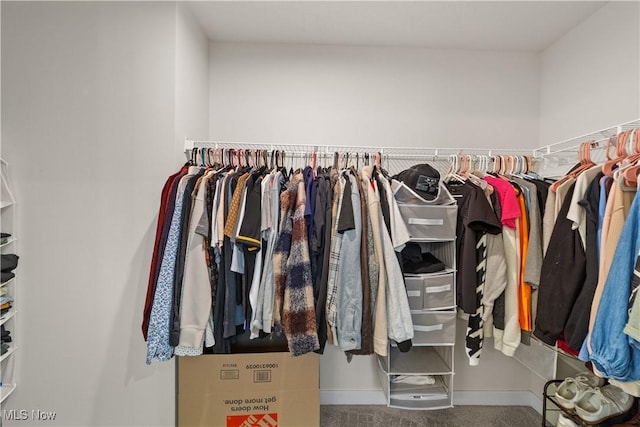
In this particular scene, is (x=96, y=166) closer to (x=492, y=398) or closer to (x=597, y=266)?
(x=597, y=266)

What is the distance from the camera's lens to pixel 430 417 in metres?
2.06

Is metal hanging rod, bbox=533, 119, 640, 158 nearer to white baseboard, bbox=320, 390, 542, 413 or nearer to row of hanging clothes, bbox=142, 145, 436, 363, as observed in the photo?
row of hanging clothes, bbox=142, 145, 436, 363

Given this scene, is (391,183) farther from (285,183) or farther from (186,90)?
(186,90)

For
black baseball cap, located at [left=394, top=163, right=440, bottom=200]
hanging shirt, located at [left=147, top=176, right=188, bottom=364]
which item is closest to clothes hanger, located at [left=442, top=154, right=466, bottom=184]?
black baseball cap, located at [left=394, top=163, right=440, bottom=200]

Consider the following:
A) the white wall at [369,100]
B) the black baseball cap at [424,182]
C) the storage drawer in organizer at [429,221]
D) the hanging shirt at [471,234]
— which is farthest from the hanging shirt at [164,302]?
the hanging shirt at [471,234]

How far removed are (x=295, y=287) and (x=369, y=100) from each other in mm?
1483

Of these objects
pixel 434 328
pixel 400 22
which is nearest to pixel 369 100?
pixel 400 22

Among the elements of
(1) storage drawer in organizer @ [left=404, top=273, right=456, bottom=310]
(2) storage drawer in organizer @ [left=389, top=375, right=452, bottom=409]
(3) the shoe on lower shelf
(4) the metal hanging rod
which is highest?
(4) the metal hanging rod

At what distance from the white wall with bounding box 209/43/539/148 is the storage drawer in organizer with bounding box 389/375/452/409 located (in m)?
1.57

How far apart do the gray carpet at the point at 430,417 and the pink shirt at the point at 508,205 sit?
139 centimetres

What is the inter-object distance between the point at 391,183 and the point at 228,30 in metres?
1.51

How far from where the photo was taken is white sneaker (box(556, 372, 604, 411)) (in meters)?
1.53

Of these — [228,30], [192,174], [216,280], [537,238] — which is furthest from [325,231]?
[228,30]

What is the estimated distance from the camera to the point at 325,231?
1.50 meters
